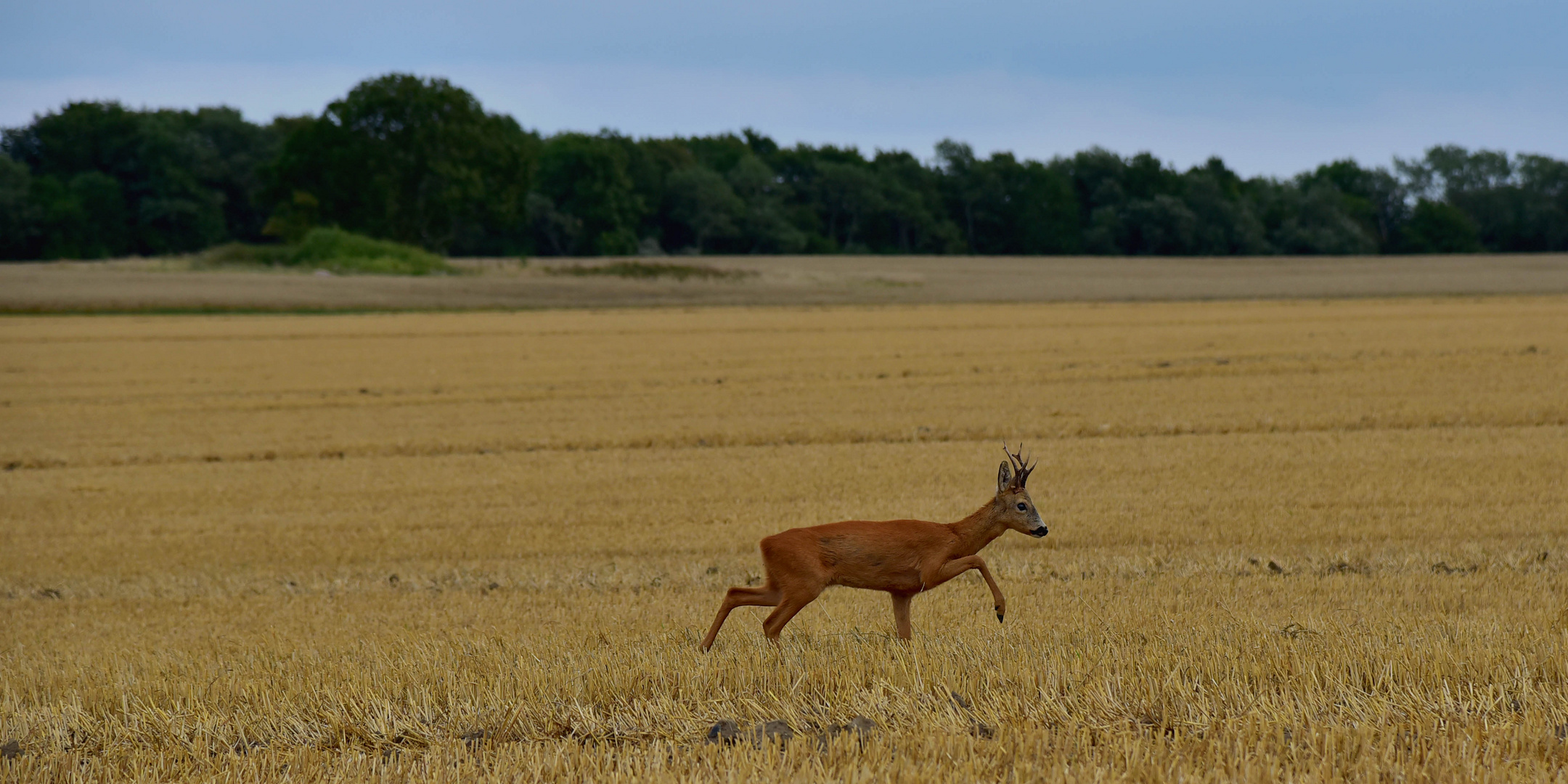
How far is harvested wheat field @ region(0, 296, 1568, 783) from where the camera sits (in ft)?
18.6

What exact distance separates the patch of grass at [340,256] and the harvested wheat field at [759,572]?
48.3 m

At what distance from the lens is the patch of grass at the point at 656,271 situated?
78.1m

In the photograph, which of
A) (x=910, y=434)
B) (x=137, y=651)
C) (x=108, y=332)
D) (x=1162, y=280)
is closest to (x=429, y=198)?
(x=108, y=332)

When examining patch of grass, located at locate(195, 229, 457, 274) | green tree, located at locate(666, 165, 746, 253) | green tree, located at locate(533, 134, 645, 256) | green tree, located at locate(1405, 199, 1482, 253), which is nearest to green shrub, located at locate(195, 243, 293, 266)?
patch of grass, located at locate(195, 229, 457, 274)

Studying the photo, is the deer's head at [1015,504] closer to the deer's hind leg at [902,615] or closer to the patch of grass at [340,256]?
the deer's hind leg at [902,615]

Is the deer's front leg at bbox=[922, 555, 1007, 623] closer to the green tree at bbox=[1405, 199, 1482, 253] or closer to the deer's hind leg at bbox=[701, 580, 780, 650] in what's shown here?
the deer's hind leg at bbox=[701, 580, 780, 650]

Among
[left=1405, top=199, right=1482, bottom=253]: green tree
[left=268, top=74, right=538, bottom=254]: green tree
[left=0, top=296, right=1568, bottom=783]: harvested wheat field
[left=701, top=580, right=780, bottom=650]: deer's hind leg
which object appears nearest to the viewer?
[left=0, top=296, right=1568, bottom=783]: harvested wheat field

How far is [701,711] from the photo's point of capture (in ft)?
19.9

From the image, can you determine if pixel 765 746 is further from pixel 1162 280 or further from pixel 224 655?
pixel 1162 280

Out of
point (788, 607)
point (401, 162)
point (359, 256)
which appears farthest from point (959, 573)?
point (401, 162)

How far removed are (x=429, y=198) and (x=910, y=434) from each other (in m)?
73.2

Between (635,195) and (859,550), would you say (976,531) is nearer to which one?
(859,550)

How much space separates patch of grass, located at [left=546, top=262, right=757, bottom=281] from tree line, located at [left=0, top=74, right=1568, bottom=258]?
992 cm

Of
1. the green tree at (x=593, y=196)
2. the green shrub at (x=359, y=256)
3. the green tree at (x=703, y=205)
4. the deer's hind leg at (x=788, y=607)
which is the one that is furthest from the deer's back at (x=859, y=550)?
the green tree at (x=703, y=205)
